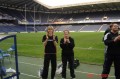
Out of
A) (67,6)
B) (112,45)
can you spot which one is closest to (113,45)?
(112,45)

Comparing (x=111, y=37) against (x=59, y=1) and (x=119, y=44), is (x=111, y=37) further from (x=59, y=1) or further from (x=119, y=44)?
(x=59, y=1)

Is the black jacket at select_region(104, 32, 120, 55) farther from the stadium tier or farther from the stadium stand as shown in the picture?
the stadium tier

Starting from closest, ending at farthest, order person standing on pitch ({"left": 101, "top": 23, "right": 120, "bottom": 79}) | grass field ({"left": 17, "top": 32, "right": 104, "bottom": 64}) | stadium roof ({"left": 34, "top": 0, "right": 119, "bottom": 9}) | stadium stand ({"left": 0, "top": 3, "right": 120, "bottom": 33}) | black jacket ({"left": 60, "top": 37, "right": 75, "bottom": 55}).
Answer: person standing on pitch ({"left": 101, "top": 23, "right": 120, "bottom": 79}) → black jacket ({"left": 60, "top": 37, "right": 75, "bottom": 55}) → grass field ({"left": 17, "top": 32, "right": 104, "bottom": 64}) → stadium roof ({"left": 34, "top": 0, "right": 119, "bottom": 9}) → stadium stand ({"left": 0, "top": 3, "right": 120, "bottom": 33})

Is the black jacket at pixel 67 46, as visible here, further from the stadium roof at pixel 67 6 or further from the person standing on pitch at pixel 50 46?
the stadium roof at pixel 67 6

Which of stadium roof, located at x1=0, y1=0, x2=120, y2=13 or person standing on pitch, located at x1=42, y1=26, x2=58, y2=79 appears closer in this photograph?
person standing on pitch, located at x1=42, y1=26, x2=58, y2=79

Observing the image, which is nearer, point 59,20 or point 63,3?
point 63,3

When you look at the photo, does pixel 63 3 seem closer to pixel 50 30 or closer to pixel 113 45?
pixel 50 30

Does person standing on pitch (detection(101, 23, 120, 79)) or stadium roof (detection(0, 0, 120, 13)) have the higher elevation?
stadium roof (detection(0, 0, 120, 13))

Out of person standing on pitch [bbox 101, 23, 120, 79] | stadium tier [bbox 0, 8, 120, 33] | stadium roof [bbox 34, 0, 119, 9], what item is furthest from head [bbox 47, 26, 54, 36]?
stadium roof [bbox 34, 0, 119, 9]

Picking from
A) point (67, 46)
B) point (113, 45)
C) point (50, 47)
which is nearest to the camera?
point (113, 45)

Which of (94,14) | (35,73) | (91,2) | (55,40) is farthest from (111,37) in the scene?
(94,14)

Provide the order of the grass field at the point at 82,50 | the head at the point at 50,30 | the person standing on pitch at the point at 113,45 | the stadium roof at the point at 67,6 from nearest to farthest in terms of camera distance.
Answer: the person standing on pitch at the point at 113,45 < the head at the point at 50,30 < the grass field at the point at 82,50 < the stadium roof at the point at 67,6

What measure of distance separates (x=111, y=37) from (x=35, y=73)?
179 inches

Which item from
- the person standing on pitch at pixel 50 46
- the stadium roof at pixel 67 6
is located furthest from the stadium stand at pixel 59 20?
the person standing on pitch at pixel 50 46
